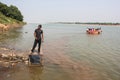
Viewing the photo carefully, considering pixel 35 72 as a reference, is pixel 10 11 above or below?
above

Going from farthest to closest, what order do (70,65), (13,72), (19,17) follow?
(19,17), (70,65), (13,72)

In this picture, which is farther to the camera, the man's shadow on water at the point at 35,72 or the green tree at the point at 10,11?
the green tree at the point at 10,11

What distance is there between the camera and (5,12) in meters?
90.1

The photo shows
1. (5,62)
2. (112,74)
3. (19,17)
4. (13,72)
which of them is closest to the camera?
(13,72)

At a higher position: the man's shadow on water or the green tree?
the green tree

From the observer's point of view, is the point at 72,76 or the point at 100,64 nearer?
the point at 72,76

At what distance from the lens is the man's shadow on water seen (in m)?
10.2

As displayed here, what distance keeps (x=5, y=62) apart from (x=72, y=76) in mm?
4593

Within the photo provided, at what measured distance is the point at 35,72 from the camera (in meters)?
11.1

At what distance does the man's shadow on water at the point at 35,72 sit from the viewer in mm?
10242

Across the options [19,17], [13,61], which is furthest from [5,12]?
[13,61]

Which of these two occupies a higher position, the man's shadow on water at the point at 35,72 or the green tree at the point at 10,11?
the green tree at the point at 10,11

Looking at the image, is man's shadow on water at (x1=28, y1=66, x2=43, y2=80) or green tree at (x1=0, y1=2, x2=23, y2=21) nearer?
man's shadow on water at (x1=28, y1=66, x2=43, y2=80)

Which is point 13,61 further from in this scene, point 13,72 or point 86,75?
point 86,75
